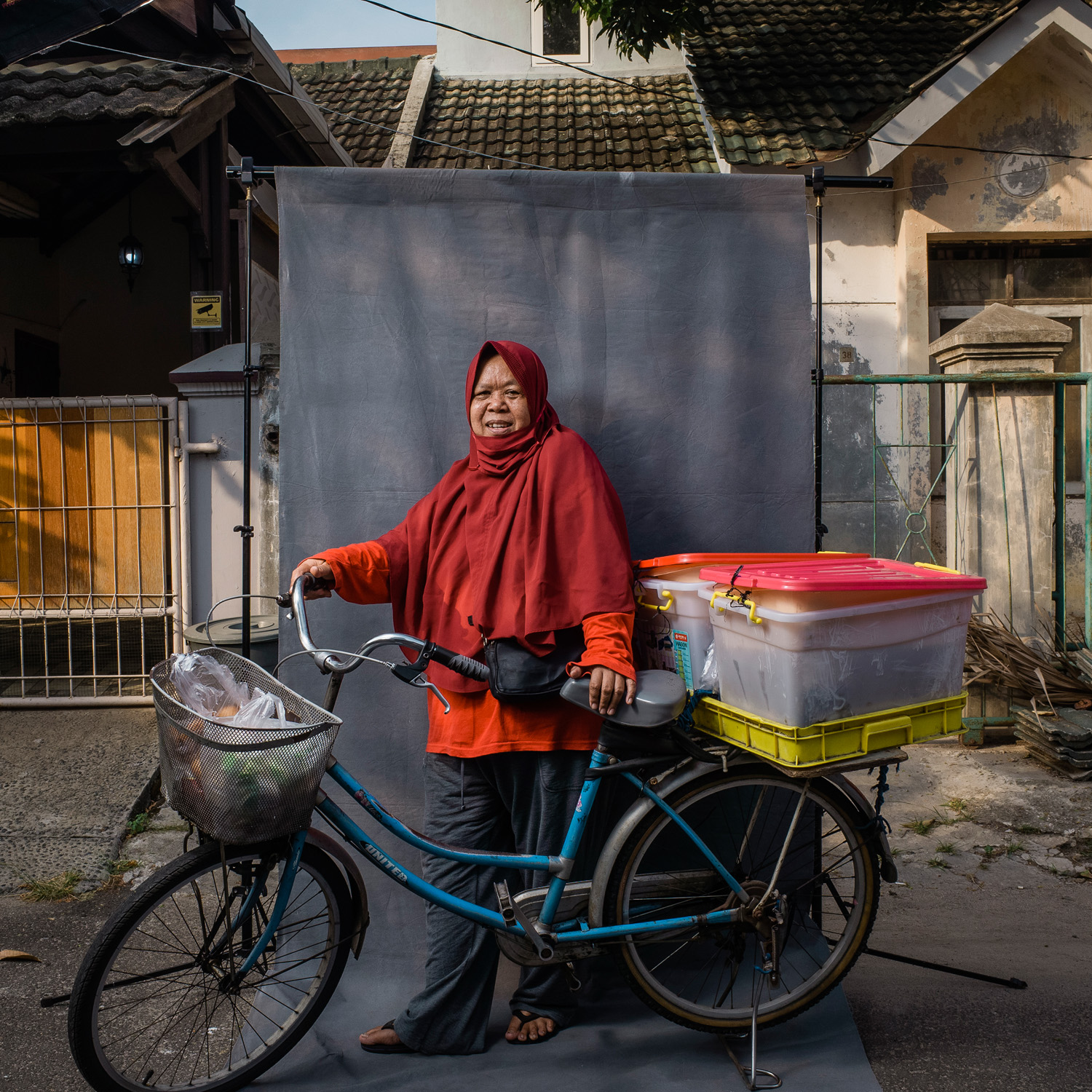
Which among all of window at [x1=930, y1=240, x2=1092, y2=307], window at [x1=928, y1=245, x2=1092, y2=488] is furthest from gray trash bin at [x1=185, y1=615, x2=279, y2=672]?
window at [x1=930, y1=240, x2=1092, y2=307]

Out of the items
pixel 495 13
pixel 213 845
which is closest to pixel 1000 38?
pixel 495 13

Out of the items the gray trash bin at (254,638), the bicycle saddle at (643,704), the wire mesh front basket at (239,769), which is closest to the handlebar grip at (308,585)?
the wire mesh front basket at (239,769)

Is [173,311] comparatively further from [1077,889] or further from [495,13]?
[1077,889]

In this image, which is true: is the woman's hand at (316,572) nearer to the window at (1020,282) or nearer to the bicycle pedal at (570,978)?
the bicycle pedal at (570,978)

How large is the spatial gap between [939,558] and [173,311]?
8.39 m

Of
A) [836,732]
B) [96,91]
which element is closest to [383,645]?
[836,732]

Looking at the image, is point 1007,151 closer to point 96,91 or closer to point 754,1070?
point 96,91

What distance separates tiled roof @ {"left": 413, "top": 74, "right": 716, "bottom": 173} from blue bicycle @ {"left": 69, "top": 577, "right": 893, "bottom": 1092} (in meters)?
7.36

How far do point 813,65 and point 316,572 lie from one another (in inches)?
302

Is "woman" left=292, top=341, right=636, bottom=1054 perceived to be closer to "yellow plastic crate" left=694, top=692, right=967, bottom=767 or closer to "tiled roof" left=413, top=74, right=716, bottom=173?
"yellow plastic crate" left=694, top=692, right=967, bottom=767

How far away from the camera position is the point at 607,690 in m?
2.20

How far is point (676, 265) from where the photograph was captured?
114 inches

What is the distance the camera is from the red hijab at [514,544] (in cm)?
233

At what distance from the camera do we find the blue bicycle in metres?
2.02
